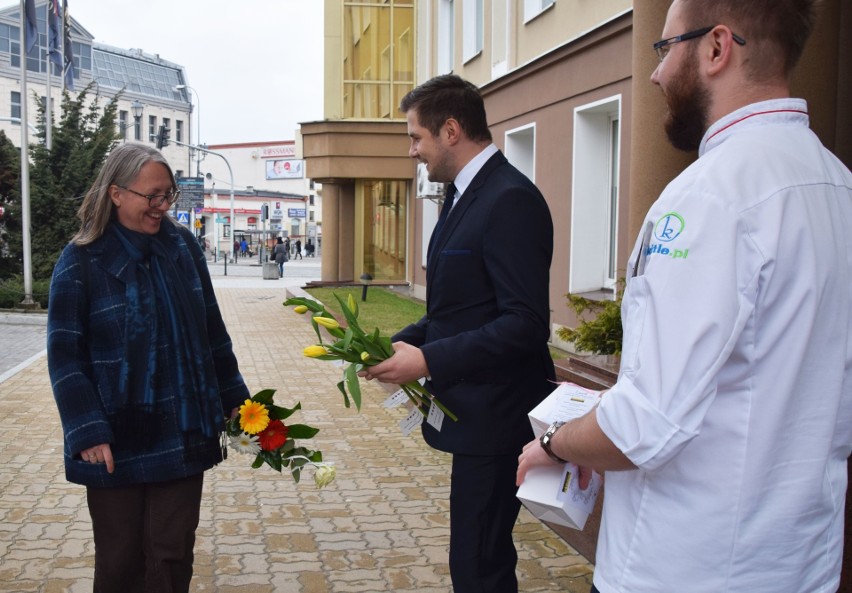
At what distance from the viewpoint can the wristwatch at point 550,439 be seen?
6.45ft

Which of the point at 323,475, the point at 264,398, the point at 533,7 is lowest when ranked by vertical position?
the point at 323,475

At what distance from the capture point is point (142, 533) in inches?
141

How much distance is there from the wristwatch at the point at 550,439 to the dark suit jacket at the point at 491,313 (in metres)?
0.92

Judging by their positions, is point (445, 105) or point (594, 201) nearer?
point (445, 105)

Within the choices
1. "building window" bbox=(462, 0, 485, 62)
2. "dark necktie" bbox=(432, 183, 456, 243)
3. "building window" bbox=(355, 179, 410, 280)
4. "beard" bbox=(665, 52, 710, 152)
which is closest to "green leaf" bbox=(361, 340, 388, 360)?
"dark necktie" bbox=(432, 183, 456, 243)

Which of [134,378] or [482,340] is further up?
[482,340]

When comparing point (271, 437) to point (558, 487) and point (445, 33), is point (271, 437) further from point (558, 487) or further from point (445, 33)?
point (445, 33)

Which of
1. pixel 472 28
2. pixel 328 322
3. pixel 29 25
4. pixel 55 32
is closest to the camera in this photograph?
pixel 328 322

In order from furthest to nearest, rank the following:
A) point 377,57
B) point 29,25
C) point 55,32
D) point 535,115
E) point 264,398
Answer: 1. point 377,57
2. point 55,32
3. point 29,25
4. point 535,115
5. point 264,398

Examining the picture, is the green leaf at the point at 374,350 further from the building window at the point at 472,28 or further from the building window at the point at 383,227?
the building window at the point at 383,227

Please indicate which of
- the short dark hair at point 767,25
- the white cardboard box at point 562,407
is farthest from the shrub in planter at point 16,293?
the short dark hair at point 767,25

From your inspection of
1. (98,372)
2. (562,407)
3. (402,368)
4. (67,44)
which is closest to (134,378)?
(98,372)

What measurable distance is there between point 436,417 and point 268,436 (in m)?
0.93

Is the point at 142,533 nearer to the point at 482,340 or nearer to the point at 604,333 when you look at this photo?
the point at 482,340
